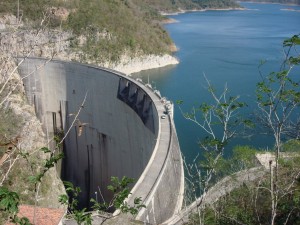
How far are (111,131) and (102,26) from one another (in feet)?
73.1

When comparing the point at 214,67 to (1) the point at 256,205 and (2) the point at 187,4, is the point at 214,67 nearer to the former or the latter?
(1) the point at 256,205

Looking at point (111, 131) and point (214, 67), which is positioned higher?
point (214, 67)

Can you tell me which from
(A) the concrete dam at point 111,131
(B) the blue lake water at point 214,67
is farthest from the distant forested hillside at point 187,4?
(A) the concrete dam at point 111,131

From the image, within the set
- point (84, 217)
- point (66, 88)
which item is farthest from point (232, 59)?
point (84, 217)

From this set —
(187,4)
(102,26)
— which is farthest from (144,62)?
(187,4)

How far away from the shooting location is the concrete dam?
10617mm

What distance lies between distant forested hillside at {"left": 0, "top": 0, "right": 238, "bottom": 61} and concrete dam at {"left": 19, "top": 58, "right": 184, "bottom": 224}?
44.5 feet

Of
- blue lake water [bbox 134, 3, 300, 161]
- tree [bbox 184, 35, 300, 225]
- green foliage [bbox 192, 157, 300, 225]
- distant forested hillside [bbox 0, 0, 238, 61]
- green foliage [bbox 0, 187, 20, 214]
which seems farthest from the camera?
distant forested hillside [bbox 0, 0, 238, 61]

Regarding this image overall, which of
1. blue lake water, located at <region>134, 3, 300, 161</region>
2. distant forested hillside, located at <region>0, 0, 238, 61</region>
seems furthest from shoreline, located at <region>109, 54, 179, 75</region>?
blue lake water, located at <region>134, 3, 300, 161</region>

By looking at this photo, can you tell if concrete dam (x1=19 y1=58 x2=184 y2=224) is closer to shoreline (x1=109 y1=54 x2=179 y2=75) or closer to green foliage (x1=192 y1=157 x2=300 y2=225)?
green foliage (x1=192 y1=157 x2=300 y2=225)

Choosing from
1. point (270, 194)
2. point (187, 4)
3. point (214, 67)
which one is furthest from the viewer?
point (187, 4)

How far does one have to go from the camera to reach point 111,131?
673 inches

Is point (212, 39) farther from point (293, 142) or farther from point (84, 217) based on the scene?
point (84, 217)

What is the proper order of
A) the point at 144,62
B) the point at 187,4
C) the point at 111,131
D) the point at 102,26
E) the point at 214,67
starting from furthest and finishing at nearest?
the point at 187,4
the point at 144,62
the point at 102,26
the point at 214,67
the point at 111,131
